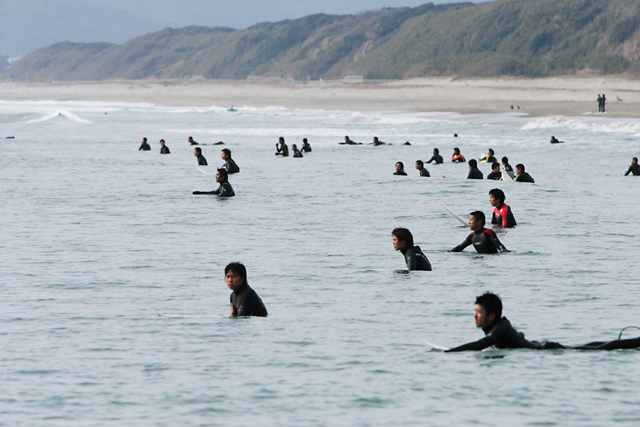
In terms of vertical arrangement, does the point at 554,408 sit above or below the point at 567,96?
below

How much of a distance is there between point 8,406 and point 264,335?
3798 millimetres

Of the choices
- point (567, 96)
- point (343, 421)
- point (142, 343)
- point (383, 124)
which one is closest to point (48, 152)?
point (383, 124)

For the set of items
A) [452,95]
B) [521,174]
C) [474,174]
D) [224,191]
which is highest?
[452,95]

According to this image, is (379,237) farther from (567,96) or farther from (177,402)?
(567,96)

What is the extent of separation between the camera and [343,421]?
9.19 metres

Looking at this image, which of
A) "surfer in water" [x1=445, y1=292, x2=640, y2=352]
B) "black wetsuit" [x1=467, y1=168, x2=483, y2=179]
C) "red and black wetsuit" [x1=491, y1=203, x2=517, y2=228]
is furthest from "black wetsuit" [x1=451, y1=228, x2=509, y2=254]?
"black wetsuit" [x1=467, y1=168, x2=483, y2=179]

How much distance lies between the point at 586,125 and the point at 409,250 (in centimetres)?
5048

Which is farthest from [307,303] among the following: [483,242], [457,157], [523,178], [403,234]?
[457,157]

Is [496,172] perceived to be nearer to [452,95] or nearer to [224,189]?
[224,189]

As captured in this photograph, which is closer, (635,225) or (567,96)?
(635,225)

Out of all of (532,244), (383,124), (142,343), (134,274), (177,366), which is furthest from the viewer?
(383,124)

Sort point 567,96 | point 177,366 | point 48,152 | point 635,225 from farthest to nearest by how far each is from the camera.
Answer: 1. point 567,96
2. point 48,152
3. point 635,225
4. point 177,366

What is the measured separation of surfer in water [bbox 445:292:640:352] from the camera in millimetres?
10234

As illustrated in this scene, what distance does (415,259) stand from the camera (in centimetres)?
1594
